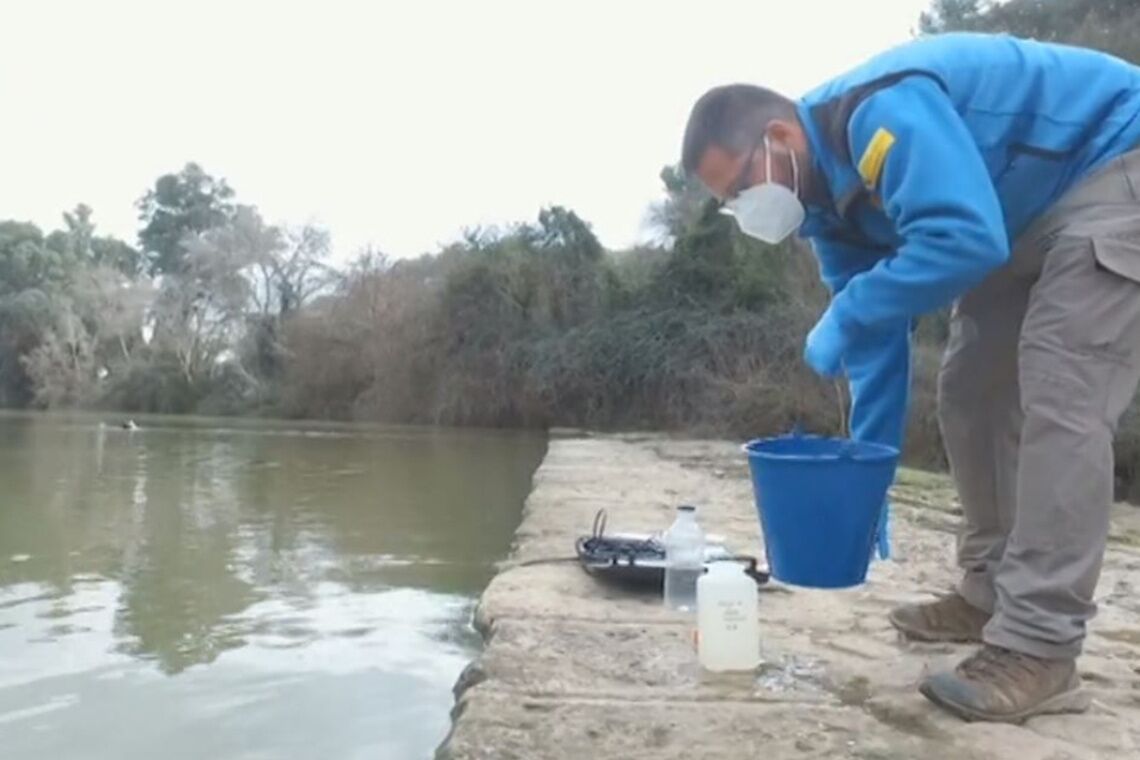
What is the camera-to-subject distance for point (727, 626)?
2.09m

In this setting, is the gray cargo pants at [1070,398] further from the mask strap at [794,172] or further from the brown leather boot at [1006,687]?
the mask strap at [794,172]

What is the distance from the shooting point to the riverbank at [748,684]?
1682 mm

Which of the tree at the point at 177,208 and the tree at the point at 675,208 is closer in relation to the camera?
the tree at the point at 675,208

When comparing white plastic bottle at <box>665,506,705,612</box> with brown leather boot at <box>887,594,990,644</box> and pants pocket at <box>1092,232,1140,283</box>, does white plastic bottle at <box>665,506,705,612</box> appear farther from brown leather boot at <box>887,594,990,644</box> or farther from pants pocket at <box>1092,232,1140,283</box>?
pants pocket at <box>1092,232,1140,283</box>

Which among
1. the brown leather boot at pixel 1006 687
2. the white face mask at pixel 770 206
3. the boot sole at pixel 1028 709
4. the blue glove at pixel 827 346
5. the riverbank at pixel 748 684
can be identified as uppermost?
the white face mask at pixel 770 206

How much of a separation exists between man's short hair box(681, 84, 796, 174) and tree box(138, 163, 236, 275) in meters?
41.7

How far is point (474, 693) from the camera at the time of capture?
1938 mm

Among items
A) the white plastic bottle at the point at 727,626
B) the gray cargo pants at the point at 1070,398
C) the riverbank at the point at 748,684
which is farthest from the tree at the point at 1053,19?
the white plastic bottle at the point at 727,626

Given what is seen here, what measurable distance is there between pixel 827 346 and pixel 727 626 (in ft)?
1.81

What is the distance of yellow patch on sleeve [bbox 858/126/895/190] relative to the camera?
1.79m

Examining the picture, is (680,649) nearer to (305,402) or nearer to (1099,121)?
(1099,121)

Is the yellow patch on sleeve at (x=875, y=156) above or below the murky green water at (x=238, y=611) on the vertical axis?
above

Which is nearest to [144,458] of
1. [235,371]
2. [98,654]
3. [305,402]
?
[98,654]

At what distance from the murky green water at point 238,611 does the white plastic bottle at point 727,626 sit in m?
0.74
